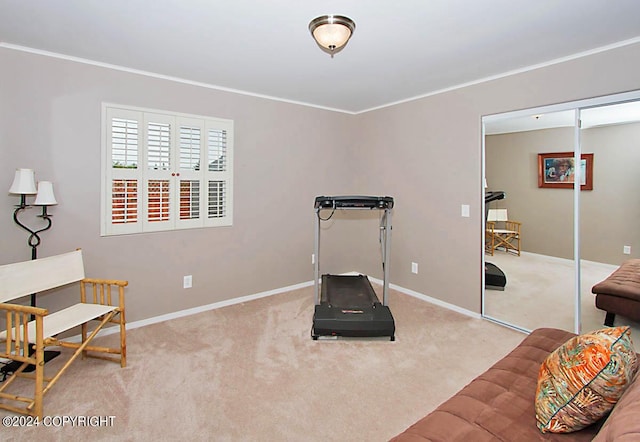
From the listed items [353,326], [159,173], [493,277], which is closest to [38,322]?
[159,173]

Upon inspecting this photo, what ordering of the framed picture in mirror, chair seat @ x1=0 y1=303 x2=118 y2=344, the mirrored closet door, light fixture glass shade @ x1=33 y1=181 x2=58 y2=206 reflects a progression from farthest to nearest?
the framed picture in mirror → the mirrored closet door → light fixture glass shade @ x1=33 y1=181 x2=58 y2=206 → chair seat @ x1=0 y1=303 x2=118 y2=344

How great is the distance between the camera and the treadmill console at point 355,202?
3.26m

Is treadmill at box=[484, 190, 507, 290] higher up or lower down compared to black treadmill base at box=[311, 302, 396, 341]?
higher up

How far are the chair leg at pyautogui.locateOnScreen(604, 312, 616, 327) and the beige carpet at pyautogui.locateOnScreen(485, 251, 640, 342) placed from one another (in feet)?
0.08

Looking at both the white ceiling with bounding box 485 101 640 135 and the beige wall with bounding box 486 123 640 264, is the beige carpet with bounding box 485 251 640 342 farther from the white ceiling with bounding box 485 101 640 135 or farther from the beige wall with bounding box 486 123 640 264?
the white ceiling with bounding box 485 101 640 135

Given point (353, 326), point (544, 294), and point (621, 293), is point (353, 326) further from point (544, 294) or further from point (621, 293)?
point (621, 293)

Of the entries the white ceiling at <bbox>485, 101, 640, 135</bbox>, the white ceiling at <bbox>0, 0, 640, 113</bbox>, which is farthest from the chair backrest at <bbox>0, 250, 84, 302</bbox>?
the white ceiling at <bbox>485, 101, 640, 135</bbox>

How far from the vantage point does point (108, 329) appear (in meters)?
2.98

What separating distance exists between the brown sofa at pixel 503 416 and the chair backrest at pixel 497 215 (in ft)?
6.22

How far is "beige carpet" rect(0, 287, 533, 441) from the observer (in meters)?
1.89

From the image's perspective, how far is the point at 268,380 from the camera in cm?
235

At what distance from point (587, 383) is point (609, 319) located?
6.65ft

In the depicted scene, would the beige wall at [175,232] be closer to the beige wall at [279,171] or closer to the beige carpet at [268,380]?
the beige wall at [279,171]

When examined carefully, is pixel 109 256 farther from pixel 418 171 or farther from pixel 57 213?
pixel 418 171
